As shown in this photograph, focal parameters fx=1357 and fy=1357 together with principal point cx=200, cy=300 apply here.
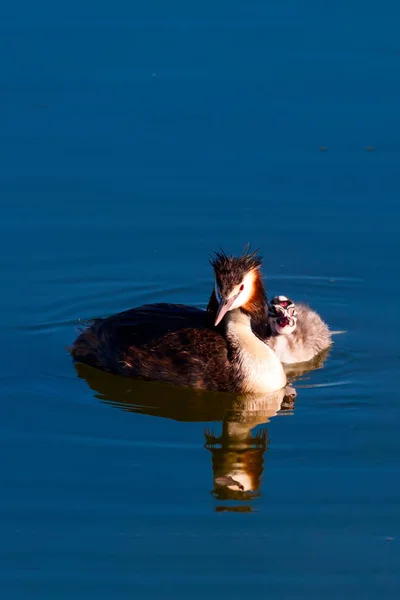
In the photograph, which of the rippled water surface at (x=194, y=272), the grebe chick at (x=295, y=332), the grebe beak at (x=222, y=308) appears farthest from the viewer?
the grebe chick at (x=295, y=332)

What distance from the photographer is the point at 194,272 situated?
1046 cm

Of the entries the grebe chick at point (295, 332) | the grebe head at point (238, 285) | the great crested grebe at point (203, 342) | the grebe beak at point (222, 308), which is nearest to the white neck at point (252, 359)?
the great crested grebe at point (203, 342)

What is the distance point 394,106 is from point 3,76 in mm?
3764

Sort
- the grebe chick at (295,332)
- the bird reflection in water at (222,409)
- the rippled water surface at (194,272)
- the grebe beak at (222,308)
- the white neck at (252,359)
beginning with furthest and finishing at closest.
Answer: the grebe chick at (295,332)
the white neck at (252,359)
the grebe beak at (222,308)
the bird reflection in water at (222,409)
the rippled water surface at (194,272)

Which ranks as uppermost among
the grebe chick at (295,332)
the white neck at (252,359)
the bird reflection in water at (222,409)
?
the grebe chick at (295,332)

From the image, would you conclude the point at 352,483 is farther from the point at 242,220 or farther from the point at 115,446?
the point at 242,220

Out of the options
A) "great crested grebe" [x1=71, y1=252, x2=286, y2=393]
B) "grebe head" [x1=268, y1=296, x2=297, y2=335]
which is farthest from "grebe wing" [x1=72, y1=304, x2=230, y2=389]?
"grebe head" [x1=268, y1=296, x2=297, y2=335]

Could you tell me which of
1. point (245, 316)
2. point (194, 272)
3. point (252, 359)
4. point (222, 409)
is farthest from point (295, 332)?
point (194, 272)

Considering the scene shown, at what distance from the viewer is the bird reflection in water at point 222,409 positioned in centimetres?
809

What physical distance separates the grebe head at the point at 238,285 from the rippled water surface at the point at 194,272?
641 millimetres

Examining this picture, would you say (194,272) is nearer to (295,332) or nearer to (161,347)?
(295,332)

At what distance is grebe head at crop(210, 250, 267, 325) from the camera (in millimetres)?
8969

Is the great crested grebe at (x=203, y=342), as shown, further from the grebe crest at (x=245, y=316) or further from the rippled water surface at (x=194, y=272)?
the rippled water surface at (x=194, y=272)

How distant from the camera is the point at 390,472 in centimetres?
779
